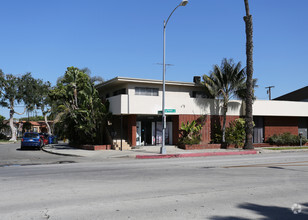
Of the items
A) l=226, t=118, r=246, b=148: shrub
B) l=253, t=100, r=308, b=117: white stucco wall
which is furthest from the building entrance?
l=253, t=100, r=308, b=117: white stucco wall

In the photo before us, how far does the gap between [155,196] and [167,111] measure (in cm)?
1531

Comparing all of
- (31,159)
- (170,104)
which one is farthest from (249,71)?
(31,159)

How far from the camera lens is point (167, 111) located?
2262cm

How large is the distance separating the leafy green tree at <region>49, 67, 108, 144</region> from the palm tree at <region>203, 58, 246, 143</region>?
9339 millimetres

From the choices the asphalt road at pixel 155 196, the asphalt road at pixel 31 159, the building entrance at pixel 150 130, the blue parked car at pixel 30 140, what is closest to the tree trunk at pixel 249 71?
the building entrance at pixel 150 130

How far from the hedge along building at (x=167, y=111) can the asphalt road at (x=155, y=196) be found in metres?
13.2

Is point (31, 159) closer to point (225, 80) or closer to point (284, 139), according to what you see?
point (225, 80)

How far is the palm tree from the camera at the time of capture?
2572cm

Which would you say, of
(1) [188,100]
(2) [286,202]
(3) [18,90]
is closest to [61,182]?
(2) [286,202]

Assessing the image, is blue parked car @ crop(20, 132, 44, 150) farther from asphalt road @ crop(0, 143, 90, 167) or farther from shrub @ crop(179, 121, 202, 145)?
shrub @ crop(179, 121, 202, 145)

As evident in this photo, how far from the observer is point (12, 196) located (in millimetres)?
7551

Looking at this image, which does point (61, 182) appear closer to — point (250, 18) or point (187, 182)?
point (187, 182)

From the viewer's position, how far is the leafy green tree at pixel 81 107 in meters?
24.3

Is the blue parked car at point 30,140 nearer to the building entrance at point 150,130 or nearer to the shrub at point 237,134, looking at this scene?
the building entrance at point 150,130
